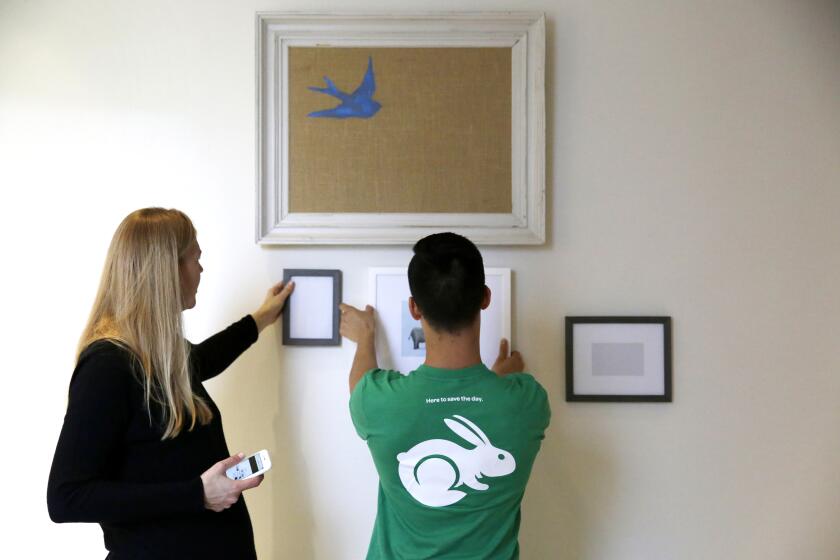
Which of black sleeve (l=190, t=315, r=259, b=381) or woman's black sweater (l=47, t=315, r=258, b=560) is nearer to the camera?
woman's black sweater (l=47, t=315, r=258, b=560)

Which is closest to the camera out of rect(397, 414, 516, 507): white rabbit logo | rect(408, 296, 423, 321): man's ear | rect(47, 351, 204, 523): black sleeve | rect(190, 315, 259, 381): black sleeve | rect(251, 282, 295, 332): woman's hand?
rect(47, 351, 204, 523): black sleeve

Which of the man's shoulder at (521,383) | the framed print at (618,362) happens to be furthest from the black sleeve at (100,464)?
the framed print at (618,362)

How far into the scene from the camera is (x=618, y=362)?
166 cm

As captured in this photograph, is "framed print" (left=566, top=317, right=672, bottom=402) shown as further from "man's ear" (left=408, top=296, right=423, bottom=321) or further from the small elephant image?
"man's ear" (left=408, top=296, right=423, bottom=321)

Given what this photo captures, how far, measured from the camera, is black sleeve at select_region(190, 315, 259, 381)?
1521 millimetres

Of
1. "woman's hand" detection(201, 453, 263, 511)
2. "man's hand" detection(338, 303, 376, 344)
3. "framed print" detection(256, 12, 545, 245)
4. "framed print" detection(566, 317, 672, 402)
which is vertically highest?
"framed print" detection(256, 12, 545, 245)

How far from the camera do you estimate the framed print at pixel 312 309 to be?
5.47 ft

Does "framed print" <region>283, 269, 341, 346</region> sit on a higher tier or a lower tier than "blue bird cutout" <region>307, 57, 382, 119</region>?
lower

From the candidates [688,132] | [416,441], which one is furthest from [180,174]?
[688,132]

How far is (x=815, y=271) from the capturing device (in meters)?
1.67

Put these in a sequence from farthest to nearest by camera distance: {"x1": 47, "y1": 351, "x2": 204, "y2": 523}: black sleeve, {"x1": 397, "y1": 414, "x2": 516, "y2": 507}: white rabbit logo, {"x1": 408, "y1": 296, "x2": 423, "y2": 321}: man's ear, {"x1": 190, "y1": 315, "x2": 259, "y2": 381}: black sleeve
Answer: {"x1": 190, "y1": 315, "x2": 259, "y2": 381}: black sleeve < {"x1": 408, "y1": 296, "x2": 423, "y2": 321}: man's ear < {"x1": 397, "y1": 414, "x2": 516, "y2": 507}: white rabbit logo < {"x1": 47, "y1": 351, "x2": 204, "y2": 523}: black sleeve

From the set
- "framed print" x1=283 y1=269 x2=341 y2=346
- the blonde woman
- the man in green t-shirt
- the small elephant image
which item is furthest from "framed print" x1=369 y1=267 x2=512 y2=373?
the blonde woman

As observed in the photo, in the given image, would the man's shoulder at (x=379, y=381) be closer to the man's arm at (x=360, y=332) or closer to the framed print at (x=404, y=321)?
the man's arm at (x=360, y=332)

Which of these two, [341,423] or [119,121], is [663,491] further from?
[119,121]
